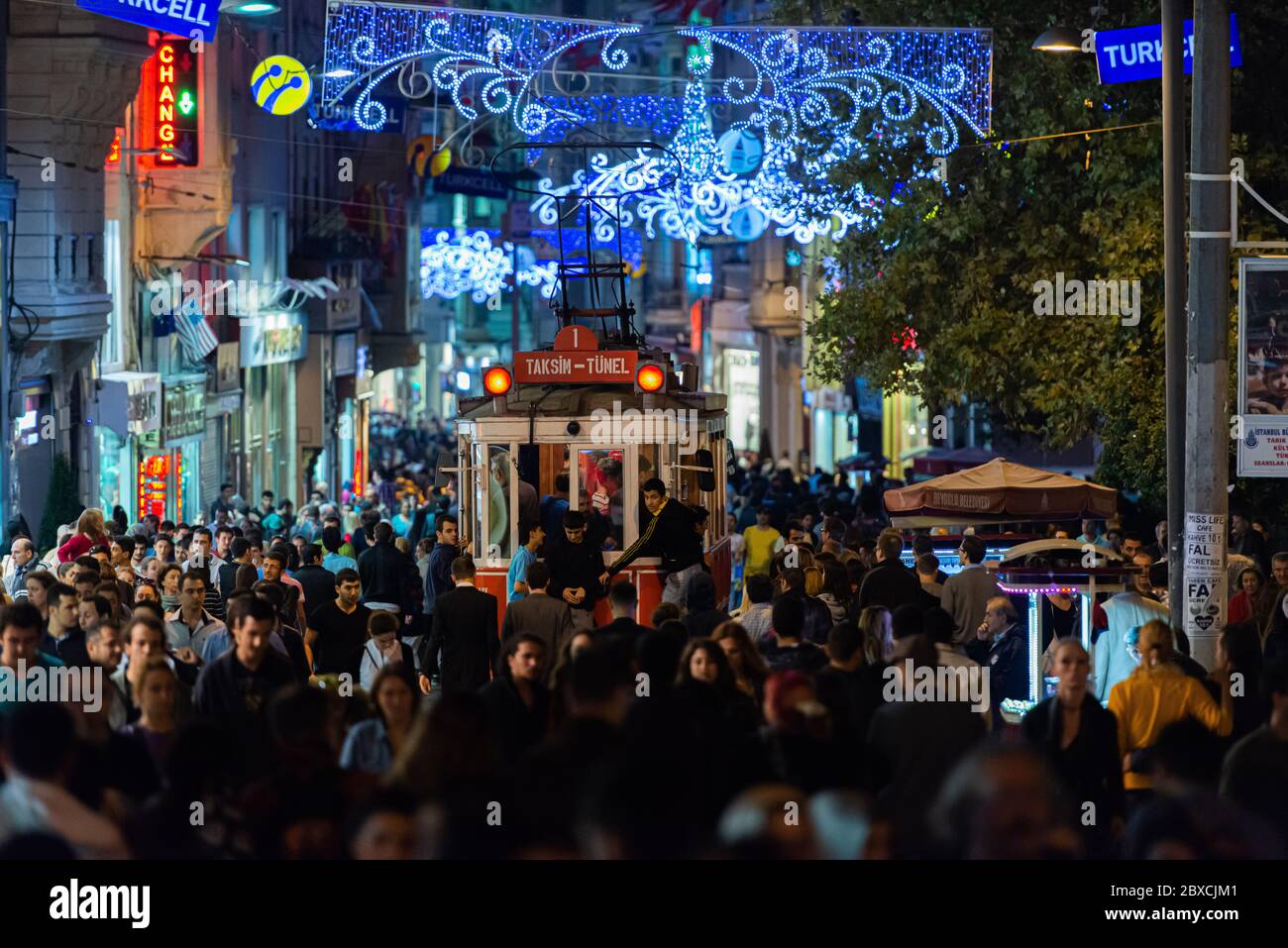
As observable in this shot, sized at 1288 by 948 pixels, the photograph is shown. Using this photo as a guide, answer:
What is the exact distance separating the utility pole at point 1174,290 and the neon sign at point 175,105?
19.8 m

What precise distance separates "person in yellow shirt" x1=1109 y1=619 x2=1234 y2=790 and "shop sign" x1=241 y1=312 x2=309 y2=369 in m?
33.3

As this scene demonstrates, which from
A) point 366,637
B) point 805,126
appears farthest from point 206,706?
point 805,126

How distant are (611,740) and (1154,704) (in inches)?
129

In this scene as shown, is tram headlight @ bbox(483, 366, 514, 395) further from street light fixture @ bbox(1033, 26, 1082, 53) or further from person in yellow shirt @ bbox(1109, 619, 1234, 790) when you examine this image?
person in yellow shirt @ bbox(1109, 619, 1234, 790)

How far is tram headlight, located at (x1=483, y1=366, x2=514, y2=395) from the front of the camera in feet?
61.7

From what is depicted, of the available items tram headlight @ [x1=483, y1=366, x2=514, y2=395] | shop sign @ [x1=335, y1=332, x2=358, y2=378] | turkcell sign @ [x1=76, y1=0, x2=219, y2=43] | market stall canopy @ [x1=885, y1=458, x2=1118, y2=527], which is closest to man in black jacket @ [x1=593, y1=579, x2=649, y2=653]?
tram headlight @ [x1=483, y1=366, x2=514, y2=395]

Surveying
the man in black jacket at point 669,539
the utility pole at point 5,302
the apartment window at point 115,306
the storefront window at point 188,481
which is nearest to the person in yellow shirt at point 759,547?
the man in black jacket at point 669,539

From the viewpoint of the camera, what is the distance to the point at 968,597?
51.7ft

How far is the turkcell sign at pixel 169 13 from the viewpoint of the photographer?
1850 cm

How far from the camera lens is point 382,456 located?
201 ft

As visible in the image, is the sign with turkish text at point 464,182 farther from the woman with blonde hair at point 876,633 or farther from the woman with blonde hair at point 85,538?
the woman with blonde hair at point 876,633

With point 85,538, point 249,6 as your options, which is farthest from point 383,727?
point 249,6

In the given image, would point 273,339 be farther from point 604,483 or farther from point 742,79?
point 604,483

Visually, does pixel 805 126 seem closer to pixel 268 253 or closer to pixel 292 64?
pixel 292 64
